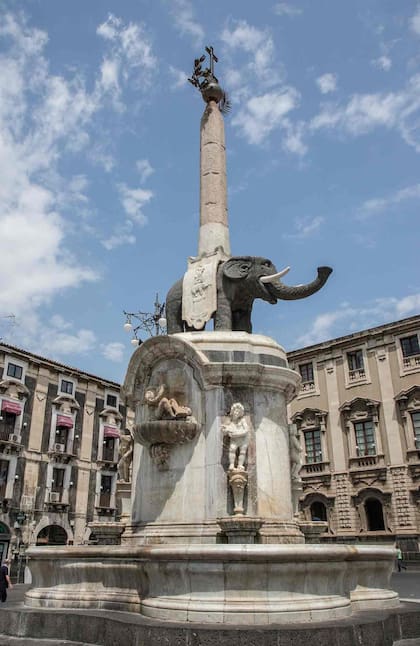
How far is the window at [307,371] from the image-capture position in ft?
126

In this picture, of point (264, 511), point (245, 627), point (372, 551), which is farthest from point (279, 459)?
point (245, 627)

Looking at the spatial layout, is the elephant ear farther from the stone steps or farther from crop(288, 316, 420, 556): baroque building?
crop(288, 316, 420, 556): baroque building

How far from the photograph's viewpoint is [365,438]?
34.3 m

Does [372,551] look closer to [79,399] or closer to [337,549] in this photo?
[337,549]

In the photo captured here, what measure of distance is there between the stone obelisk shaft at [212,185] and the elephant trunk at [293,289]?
152cm

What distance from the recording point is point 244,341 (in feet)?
32.2

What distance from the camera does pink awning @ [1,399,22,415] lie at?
35.4 m

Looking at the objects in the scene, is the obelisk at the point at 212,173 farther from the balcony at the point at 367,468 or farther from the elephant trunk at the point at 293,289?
the balcony at the point at 367,468

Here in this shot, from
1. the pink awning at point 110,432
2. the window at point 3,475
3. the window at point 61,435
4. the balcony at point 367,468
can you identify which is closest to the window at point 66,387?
the window at point 61,435

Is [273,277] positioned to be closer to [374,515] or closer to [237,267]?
[237,267]

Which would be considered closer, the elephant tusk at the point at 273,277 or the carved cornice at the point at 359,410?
the elephant tusk at the point at 273,277

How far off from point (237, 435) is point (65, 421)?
108ft

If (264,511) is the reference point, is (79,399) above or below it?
above

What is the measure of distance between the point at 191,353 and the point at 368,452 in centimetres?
2735
